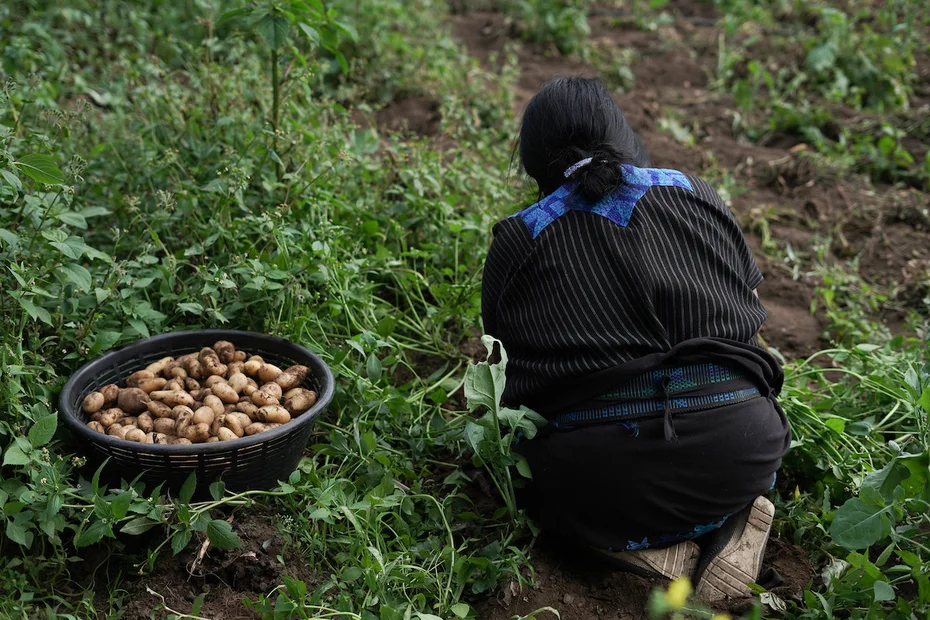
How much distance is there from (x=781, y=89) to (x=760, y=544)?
4088 mm

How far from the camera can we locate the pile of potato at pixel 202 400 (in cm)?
238

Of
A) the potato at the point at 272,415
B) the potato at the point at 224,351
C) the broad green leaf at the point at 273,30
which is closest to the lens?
the potato at the point at 272,415

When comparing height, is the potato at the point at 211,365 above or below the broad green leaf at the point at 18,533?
above

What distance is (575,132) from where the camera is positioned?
2.38 metres

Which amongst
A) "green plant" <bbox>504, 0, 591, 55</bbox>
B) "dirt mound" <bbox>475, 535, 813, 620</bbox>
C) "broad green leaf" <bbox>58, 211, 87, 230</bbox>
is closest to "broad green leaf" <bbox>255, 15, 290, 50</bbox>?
"broad green leaf" <bbox>58, 211, 87, 230</bbox>

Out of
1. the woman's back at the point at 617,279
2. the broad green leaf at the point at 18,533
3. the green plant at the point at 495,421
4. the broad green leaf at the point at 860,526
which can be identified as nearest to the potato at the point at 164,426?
the broad green leaf at the point at 18,533

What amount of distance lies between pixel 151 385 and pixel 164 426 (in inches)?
7.7

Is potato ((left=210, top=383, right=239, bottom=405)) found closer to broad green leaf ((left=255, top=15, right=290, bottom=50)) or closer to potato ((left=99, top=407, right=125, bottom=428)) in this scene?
potato ((left=99, top=407, right=125, bottom=428))

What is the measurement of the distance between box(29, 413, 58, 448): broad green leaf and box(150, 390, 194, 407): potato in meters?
0.40

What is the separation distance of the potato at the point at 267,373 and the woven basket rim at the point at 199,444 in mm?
99

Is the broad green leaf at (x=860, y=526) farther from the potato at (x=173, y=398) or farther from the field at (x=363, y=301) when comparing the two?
the potato at (x=173, y=398)

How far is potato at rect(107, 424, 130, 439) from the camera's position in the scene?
2.32 m

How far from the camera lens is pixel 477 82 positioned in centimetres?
489

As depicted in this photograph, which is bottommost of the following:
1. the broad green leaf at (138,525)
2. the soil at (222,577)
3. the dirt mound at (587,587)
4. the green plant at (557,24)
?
the dirt mound at (587,587)
